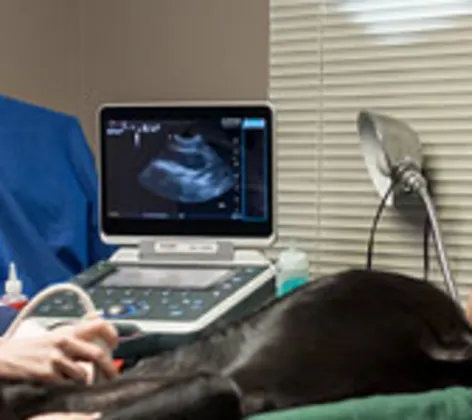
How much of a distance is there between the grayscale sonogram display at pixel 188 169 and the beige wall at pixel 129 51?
1.91 feet

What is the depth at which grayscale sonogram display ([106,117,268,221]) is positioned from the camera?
4.15 ft

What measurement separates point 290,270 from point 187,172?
249mm

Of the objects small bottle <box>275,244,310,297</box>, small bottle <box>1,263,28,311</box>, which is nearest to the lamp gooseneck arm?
small bottle <box>275,244,310,297</box>

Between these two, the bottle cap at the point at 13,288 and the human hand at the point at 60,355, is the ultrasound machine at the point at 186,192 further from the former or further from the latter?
the human hand at the point at 60,355

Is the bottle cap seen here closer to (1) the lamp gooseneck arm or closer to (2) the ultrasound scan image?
(2) the ultrasound scan image

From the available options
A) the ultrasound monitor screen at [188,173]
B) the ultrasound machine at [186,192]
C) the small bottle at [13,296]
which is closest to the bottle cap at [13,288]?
the small bottle at [13,296]

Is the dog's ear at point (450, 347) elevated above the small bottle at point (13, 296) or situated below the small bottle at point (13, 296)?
above

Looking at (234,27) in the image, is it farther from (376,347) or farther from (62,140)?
(376,347)

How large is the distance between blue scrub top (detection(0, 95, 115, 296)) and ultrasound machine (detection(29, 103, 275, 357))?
0.16m

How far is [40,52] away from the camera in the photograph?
77.6 inches

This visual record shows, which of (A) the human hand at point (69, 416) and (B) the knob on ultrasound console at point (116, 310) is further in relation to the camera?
(B) the knob on ultrasound console at point (116, 310)

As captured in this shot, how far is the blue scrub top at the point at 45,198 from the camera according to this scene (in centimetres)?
137

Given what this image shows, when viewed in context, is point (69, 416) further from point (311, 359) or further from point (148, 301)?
point (148, 301)

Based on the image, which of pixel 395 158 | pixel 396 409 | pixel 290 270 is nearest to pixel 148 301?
pixel 290 270
